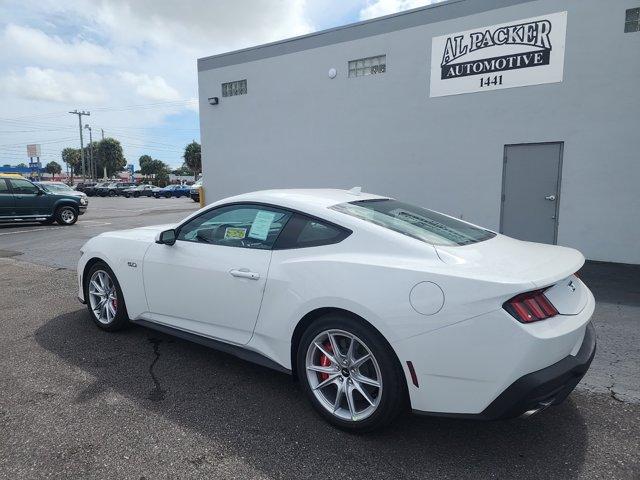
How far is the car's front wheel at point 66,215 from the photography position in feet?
49.0

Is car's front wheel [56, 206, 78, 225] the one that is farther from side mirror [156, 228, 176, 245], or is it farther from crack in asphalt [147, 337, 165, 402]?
side mirror [156, 228, 176, 245]

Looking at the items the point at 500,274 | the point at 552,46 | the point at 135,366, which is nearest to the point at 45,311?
the point at 135,366

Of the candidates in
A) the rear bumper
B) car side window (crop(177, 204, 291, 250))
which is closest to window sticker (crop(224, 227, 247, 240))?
car side window (crop(177, 204, 291, 250))

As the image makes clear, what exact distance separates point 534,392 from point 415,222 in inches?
53.5

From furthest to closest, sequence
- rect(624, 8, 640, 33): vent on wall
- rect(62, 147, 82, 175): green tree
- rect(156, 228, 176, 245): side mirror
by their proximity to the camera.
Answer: rect(62, 147, 82, 175): green tree
rect(624, 8, 640, 33): vent on wall
rect(156, 228, 176, 245): side mirror

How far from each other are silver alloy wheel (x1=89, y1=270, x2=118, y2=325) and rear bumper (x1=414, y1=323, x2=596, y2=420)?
3263mm

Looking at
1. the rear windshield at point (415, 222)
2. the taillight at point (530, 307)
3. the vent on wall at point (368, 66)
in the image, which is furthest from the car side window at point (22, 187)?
the taillight at point (530, 307)

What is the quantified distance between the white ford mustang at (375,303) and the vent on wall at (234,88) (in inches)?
357

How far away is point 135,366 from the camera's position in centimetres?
354

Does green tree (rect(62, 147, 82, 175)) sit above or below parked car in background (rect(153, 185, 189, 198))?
above

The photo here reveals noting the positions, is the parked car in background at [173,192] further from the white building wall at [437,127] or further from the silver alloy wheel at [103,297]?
the silver alloy wheel at [103,297]

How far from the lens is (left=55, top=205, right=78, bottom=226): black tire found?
49.0 feet

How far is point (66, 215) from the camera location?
15125 millimetres

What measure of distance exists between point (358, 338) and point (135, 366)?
2.04 m
